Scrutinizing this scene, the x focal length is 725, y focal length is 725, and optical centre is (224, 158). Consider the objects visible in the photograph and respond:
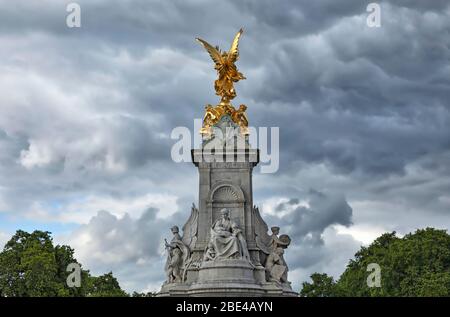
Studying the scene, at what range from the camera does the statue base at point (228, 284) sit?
36.1 m

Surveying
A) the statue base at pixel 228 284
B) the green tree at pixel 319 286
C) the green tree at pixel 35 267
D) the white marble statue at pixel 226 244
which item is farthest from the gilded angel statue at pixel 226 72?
the green tree at pixel 319 286

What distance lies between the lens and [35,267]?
179 feet

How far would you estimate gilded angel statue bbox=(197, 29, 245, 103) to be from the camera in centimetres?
4319

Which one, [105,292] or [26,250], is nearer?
[26,250]

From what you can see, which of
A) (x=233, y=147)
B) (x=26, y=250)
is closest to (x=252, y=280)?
(x=233, y=147)

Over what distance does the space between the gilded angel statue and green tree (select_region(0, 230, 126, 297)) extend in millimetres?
21601

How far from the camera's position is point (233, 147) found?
1626 inches

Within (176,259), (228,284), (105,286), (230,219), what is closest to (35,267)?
(105,286)

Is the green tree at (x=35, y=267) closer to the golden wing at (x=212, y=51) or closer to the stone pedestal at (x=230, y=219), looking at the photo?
the stone pedestal at (x=230, y=219)

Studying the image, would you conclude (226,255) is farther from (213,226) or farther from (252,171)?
(252,171)

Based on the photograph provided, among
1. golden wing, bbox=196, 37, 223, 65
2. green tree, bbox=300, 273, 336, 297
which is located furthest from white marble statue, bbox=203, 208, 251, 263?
green tree, bbox=300, 273, 336, 297

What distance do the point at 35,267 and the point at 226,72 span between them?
74.3 ft
